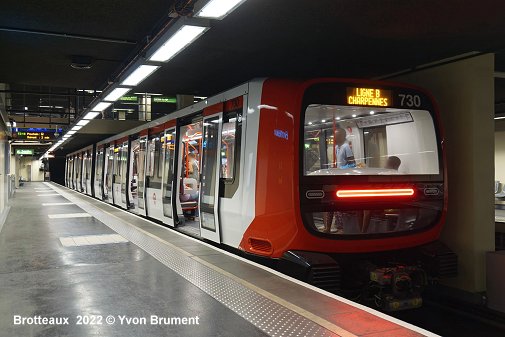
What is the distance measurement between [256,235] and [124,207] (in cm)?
925

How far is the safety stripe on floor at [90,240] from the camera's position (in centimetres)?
712

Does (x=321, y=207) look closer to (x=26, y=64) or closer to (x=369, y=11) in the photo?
(x=369, y=11)

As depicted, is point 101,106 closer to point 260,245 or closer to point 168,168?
point 168,168

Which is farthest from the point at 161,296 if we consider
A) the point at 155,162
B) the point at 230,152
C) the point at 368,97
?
the point at 155,162

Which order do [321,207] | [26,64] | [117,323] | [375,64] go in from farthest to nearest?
[26,64] < [375,64] < [321,207] < [117,323]

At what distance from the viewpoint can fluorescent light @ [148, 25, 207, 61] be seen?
4.92 m

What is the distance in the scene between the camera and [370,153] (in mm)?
5754

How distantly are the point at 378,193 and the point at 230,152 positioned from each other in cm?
200

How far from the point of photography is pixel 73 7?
16.5 feet

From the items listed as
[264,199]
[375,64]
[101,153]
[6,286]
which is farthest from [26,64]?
[101,153]

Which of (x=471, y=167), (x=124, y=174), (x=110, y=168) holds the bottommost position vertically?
(x=124, y=174)

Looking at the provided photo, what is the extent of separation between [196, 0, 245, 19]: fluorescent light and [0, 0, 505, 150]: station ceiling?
19cm

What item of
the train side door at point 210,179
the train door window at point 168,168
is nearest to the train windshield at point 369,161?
the train side door at point 210,179

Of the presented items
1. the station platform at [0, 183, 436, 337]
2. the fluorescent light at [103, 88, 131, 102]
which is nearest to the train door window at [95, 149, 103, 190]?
the fluorescent light at [103, 88, 131, 102]
